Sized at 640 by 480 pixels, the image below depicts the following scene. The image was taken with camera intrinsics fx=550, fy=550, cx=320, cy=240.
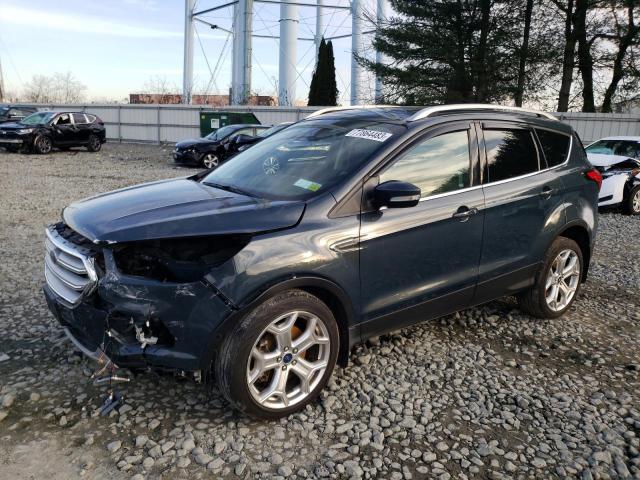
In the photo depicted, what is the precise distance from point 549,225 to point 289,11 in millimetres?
37072

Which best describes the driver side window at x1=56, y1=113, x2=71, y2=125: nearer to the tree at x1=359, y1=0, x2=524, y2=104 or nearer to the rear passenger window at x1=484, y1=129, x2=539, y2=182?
the tree at x1=359, y1=0, x2=524, y2=104

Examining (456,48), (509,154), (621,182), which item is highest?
(456,48)

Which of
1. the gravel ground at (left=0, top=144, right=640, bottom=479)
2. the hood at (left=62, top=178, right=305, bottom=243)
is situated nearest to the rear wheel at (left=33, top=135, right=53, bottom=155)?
the gravel ground at (left=0, top=144, right=640, bottom=479)

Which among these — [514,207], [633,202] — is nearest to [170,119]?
[633,202]

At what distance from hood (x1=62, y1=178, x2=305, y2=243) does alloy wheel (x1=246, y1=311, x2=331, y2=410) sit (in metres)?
0.57

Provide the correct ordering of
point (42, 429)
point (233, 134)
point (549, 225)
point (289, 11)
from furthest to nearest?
point (289, 11), point (233, 134), point (549, 225), point (42, 429)

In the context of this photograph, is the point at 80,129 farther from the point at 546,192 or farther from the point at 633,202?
the point at 546,192

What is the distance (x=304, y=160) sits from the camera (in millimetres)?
3885

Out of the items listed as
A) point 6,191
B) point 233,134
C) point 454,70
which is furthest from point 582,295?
point 454,70

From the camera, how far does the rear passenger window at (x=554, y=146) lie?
4.67 metres

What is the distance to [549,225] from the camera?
452 centimetres

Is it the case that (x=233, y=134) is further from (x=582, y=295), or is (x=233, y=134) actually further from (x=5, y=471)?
(x=5, y=471)

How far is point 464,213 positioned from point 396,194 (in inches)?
31.8

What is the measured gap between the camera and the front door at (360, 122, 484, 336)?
3475 mm
